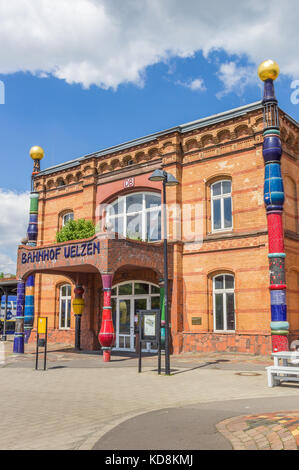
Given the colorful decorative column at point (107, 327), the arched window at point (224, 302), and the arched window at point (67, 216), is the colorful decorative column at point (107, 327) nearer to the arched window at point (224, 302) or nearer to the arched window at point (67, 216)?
the arched window at point (224, 302)

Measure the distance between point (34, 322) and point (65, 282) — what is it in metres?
3.13

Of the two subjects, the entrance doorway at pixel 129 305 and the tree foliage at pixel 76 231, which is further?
the entrance doorway at pixel 129 305

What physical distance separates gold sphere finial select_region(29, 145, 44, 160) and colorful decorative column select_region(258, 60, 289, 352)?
546 inches

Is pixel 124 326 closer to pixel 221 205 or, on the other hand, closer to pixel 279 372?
pixel 221 205

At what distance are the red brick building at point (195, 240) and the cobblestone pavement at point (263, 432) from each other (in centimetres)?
946

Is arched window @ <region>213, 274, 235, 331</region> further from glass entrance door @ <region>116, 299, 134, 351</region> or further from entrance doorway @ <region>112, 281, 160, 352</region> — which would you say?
glass entrance door @ <region>116, 299, 134, 351</region>

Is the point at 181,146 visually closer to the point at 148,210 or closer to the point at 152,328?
the point at 148,210

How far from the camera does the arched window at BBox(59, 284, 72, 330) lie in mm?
22156

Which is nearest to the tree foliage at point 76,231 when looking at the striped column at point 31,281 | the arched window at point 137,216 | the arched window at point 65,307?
the arched window at point 137,216

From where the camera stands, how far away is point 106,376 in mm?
11531

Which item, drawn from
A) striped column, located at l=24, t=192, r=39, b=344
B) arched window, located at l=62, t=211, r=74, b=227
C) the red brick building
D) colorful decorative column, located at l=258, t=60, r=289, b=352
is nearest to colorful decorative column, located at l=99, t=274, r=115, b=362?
the red brick building

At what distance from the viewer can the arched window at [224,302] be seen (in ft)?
55.3

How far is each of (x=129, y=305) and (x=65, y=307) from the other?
177 inches

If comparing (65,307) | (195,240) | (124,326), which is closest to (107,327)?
(124,326)
